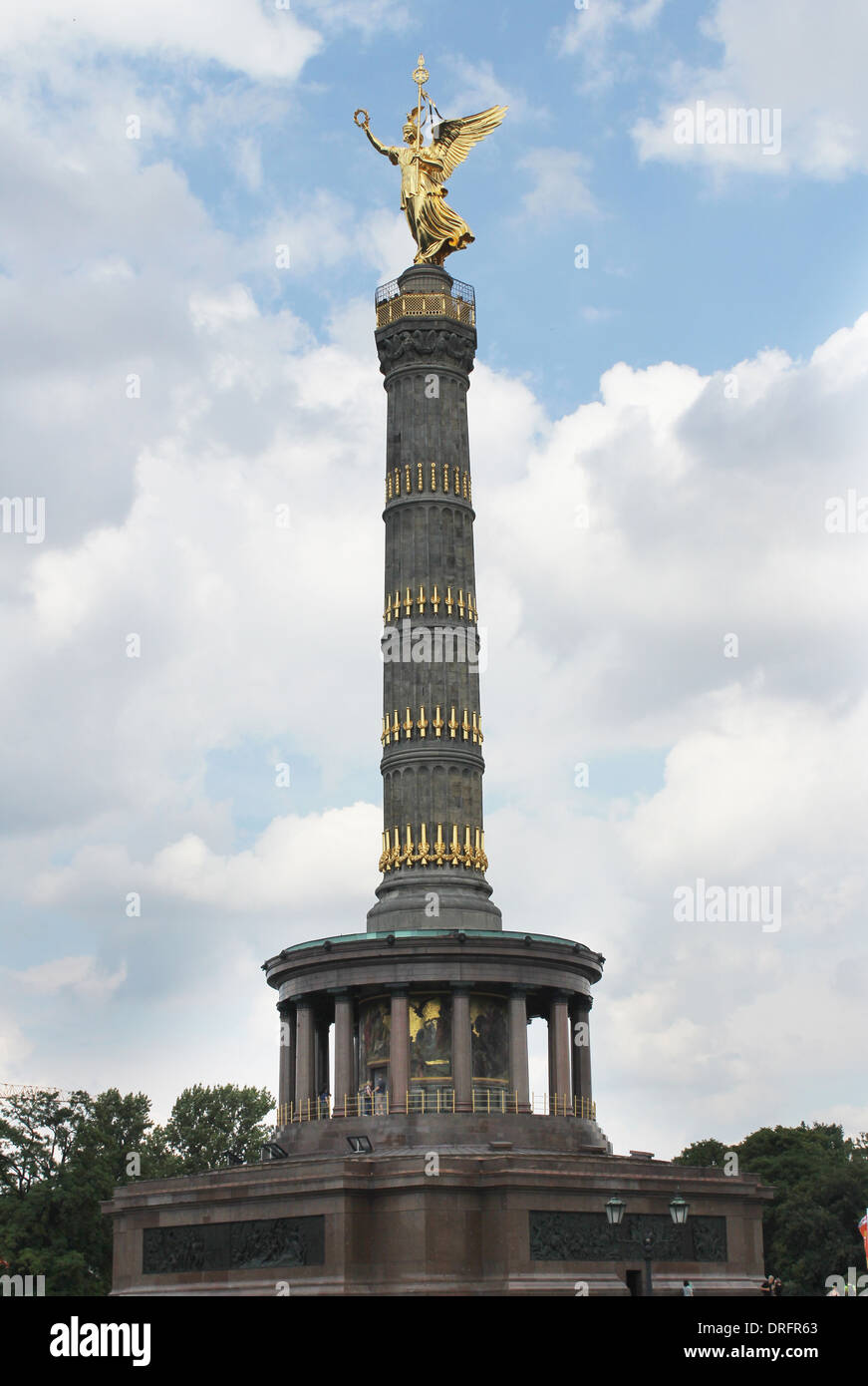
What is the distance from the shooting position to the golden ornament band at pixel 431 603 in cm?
4753

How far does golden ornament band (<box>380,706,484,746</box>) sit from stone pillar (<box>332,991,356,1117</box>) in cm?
826

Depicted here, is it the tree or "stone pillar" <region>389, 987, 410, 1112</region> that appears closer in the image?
"stone pillar" <region>389, 987, 410, 1112</region>

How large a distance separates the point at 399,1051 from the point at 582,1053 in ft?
21.0

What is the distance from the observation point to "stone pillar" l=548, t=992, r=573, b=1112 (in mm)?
42844

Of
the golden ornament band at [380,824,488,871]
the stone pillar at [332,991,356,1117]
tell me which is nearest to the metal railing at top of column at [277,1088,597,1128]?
the stone pillar at [332,991,356,1117]

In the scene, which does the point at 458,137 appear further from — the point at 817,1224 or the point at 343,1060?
the point at 817,1224

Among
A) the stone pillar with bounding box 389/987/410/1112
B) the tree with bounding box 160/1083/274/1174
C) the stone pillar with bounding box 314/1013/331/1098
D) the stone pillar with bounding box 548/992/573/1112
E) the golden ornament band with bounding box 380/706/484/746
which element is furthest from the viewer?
the tree with bounding box 160/1083/274/1174

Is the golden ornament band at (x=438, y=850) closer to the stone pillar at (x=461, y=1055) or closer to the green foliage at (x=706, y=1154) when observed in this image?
the stone pillar at (x=461, y=1055)

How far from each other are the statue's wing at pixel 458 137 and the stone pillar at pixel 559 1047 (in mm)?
25890

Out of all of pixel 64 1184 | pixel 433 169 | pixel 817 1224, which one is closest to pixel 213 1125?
pixel 64 1184

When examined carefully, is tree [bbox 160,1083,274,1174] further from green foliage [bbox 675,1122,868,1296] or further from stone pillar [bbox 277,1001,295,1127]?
stone pillar [bbox 277,1001,295,1127]

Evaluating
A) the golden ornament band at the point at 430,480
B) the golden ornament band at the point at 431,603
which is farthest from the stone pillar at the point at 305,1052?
the golden ornament band at the point at 430,480

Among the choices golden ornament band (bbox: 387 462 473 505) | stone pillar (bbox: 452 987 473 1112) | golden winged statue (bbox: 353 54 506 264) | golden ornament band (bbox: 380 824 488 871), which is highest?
golden winged statue (bbox: 353 54 506 264)
